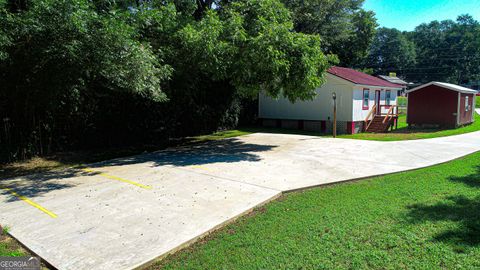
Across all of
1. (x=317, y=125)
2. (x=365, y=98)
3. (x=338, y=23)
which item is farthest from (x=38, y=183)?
(x=338, y=23)

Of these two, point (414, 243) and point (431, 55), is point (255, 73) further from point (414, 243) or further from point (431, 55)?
point (431, 55)

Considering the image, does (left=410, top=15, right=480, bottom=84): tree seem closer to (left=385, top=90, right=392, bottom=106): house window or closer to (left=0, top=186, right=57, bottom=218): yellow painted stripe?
(left=385, top=90, right=392, bottom=106): house window

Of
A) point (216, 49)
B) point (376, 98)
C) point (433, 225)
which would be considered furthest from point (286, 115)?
point (433, 225)

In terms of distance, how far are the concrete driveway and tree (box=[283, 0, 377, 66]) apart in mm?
13228

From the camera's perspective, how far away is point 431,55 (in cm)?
7919

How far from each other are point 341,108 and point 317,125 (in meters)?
1.79

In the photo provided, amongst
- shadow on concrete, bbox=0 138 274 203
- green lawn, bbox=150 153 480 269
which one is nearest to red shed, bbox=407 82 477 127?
shadow on concrete, bbox=0 138 274 203

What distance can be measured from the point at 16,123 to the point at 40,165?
63.6 inches

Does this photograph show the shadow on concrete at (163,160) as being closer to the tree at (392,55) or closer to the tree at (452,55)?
the tree at (392,55)

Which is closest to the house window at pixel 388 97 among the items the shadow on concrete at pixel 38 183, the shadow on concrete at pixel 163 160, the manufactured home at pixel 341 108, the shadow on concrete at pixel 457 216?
the manufactured home at pixel 341 108

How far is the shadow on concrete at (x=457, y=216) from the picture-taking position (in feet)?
14.1

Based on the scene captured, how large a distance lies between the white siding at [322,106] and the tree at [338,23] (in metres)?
5.54

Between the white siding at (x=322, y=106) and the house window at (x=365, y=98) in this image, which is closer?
the white siding at (x=322, y=106)

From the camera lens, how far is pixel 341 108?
19.0 meters
